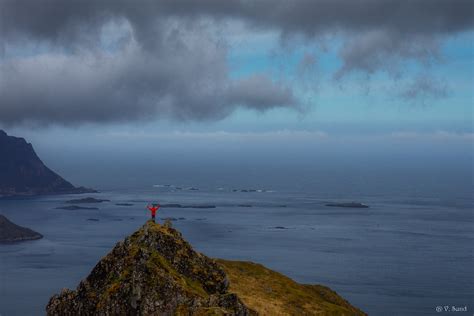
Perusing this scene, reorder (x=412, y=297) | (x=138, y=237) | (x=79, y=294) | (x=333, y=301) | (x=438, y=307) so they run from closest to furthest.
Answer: (x=79, y=294) → (x=138, y=237) → (x=333, y=301) → (x=438, y=307) → (x=412, y=297)

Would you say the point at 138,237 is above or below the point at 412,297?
above

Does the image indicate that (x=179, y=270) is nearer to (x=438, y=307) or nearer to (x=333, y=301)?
(x=333, y=301)

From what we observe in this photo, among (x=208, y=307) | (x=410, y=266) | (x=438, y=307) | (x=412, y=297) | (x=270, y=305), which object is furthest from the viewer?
(x=410, y=266)

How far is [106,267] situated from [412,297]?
5141 inches

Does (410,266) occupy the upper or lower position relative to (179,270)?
lower

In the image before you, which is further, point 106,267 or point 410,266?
point 410,266

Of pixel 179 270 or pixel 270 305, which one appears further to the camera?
pixel 270 305

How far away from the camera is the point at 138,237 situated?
39219 mm

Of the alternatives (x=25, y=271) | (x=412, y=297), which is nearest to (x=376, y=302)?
(x=412, y=297)

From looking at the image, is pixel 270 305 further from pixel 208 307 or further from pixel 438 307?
pixel 438 307

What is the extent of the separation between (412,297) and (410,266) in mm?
38999

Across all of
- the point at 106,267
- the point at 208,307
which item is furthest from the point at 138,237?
the point at 208,307

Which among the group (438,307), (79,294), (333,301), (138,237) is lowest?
(438,307)

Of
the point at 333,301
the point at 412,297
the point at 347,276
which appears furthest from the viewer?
the point at 347,276
